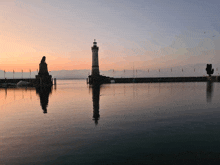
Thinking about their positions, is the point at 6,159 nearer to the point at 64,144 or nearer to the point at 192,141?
the point at 64,144

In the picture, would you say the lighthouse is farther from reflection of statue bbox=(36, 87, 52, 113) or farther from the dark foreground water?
the dark foreground water

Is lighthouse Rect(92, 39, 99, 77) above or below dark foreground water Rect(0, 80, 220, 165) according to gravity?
above

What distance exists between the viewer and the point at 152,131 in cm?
882

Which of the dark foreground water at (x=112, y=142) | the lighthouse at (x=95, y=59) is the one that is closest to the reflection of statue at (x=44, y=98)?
the dark foreground water at (x=112, y=142)

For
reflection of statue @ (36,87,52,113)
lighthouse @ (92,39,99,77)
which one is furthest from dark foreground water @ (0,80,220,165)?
lighthouse @ (92,39,99,77)

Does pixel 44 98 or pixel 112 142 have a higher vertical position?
pixel 112 142

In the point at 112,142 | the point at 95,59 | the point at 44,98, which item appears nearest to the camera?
the point at 112,142

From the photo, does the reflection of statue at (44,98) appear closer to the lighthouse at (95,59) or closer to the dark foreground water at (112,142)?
the dark foreground water at (112,142)

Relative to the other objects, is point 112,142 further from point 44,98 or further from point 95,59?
point 95,59

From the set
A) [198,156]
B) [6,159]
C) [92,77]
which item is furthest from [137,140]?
[92,77]

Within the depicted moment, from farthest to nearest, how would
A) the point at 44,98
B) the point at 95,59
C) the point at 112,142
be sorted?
the point at 95,59
the point at 44,98
the point at 112,142

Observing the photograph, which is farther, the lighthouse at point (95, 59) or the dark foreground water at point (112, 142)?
the lighthouse at point (95, 59)

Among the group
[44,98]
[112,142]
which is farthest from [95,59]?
[112,142]

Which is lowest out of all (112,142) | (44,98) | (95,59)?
(44,98)
